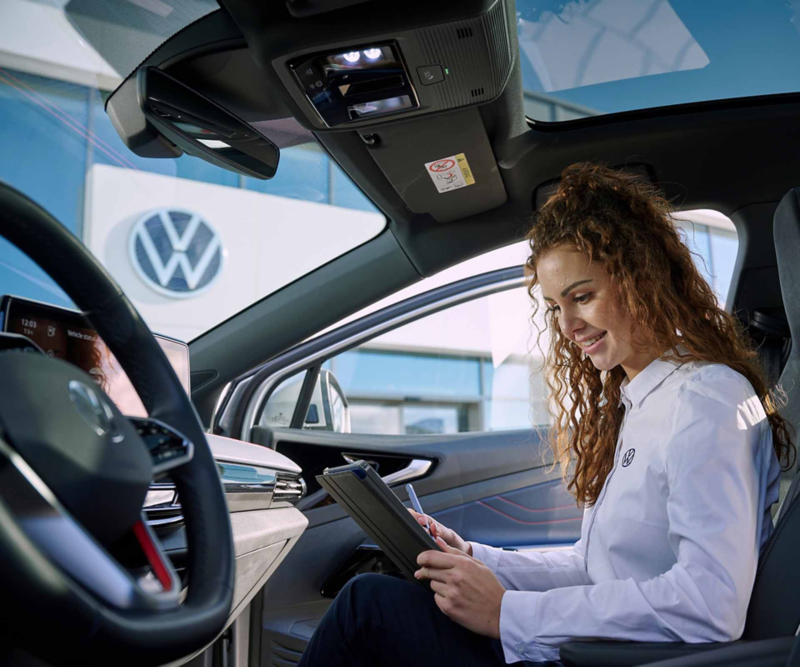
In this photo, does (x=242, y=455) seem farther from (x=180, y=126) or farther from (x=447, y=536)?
(x=180, y=126)

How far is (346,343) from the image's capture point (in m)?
2.38

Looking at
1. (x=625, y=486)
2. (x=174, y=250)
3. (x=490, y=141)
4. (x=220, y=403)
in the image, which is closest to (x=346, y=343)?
(x=220, y=403)

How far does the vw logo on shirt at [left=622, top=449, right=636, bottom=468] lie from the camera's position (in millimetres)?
1197

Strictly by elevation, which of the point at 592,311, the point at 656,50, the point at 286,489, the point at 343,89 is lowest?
the point at 286,489

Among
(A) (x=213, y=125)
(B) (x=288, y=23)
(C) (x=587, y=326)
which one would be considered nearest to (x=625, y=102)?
(C) (x=587, y=326)

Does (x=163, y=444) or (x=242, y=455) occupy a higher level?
(x=163, y=444)

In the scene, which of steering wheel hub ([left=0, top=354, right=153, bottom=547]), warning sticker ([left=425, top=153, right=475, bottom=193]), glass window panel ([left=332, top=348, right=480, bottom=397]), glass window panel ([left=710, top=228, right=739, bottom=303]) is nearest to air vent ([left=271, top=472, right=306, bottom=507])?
warning sticker ([left=425, top=153, right=475, bottom=193])

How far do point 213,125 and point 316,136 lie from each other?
→ 0.80 ft

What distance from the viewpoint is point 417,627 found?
1.27 meters

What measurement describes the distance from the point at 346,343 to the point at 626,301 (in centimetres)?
127

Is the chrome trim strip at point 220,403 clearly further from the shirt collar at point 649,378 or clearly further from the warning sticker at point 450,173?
the shirt collar at point 649,378

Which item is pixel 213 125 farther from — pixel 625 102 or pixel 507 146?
pixel 625 102

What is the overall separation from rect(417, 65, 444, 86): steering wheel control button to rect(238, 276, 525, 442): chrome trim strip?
3.34ft

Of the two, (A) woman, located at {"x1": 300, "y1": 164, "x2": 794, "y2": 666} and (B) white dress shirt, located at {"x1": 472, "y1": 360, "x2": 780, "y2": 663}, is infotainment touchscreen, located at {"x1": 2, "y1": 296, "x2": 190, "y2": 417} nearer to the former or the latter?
(A) woman, located at {"x1": 300, "y1": 164, "x2": 794, "y2": 666}
